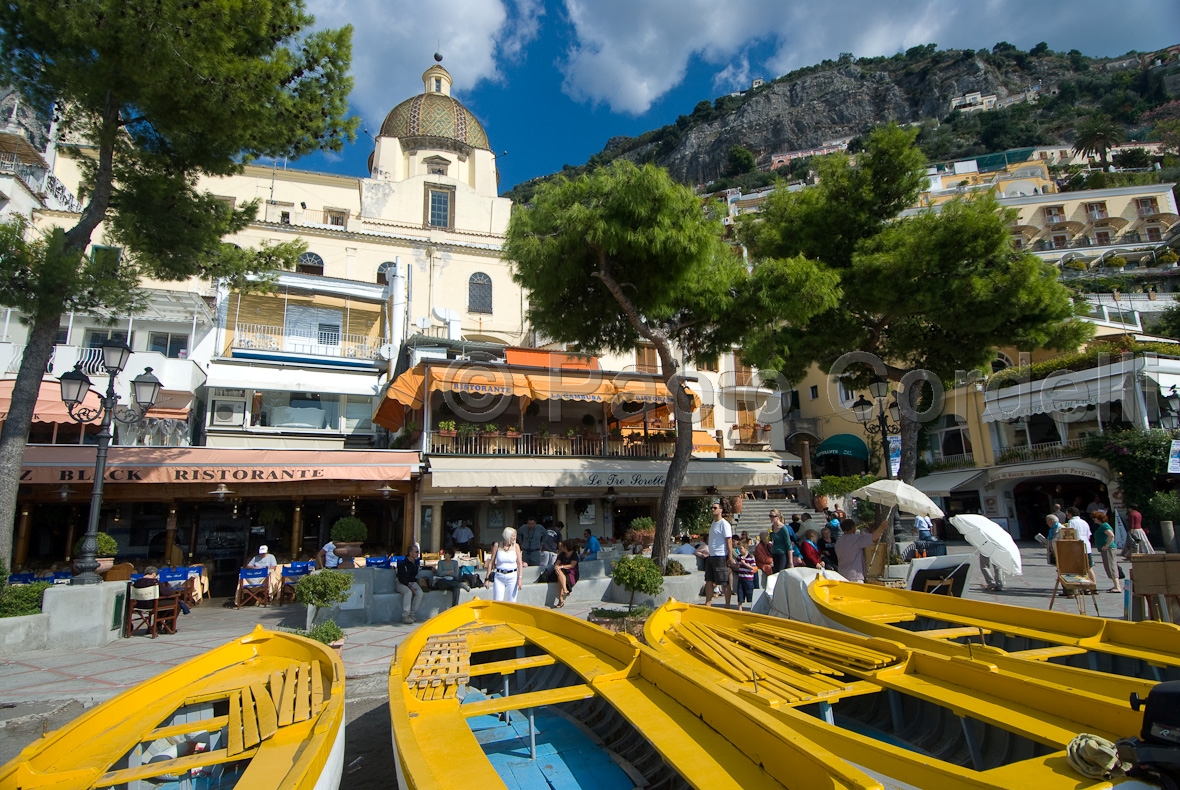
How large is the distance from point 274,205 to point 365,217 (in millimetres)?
3931

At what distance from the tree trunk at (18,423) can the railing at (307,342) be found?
11.3 m

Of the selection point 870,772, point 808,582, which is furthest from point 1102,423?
point 870,772

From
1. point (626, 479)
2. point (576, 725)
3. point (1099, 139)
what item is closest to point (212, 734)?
point (576, 725)

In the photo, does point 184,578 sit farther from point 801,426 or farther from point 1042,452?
point 801,426

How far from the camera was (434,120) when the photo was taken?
32.4 meters

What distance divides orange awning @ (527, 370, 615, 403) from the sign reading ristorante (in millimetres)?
3919

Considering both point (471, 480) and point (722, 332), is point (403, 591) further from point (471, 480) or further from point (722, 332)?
point (722, 332)

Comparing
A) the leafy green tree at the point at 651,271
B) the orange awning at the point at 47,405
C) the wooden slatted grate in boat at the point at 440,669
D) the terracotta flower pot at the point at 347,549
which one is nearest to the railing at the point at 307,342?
the orange awning at the point at 47,405

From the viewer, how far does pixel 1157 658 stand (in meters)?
3.56

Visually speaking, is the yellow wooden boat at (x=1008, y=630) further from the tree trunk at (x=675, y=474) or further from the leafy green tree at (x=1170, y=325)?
the leafy green tree at (x=1170, y=325)

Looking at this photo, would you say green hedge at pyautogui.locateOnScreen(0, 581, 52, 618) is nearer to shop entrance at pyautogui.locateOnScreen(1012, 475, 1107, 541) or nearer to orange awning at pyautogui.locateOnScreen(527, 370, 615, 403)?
orange awning at pyautogui.locateOnScreen(527, 370, 615, 403)

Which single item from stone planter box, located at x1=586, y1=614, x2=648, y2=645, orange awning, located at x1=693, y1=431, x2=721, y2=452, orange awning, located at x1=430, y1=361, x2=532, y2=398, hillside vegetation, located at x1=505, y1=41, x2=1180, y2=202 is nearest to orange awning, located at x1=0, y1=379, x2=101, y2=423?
orange awning, located at x1=430, y1=361, x2=532, y2=398

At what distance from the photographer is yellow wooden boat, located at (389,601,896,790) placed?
2.37 meters

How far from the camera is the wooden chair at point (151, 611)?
9.44 meters
